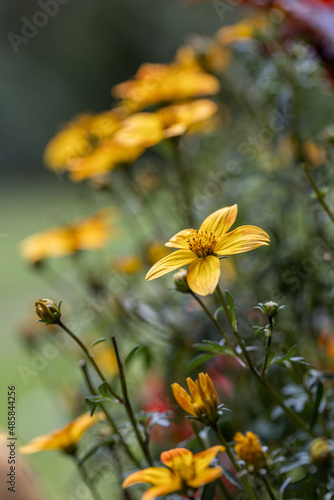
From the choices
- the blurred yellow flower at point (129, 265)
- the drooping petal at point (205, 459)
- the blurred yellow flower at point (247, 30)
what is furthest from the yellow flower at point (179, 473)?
the blurred yellow flower at point (247, 30)

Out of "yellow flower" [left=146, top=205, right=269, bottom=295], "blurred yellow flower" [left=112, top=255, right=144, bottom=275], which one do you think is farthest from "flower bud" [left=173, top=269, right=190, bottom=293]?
"blurred yellow flower" [left=112, top=255, right=144, bottom=275]

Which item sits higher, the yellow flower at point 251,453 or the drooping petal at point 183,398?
the drooping petal at point 183,398

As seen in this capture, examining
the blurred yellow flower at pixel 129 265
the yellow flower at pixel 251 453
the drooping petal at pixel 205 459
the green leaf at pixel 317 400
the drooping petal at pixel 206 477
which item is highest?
the blurred yellow flower at pixel 129 265

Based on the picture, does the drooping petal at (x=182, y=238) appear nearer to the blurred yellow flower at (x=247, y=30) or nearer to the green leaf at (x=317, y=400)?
the green leaf at (x=317, y=400)


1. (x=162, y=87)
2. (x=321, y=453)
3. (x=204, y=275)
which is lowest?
(x=321, y=453)

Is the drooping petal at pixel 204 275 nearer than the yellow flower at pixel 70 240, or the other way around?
the drooping petal at pixel 204 275

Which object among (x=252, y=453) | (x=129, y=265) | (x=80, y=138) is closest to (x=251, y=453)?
(x=252, y=453)

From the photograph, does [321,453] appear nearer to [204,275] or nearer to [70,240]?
[204,275]
